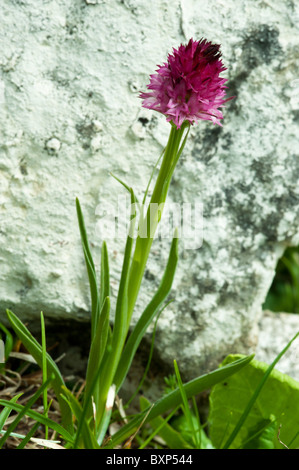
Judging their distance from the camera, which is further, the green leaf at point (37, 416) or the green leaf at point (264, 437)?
the green leaf at point (264, 437)

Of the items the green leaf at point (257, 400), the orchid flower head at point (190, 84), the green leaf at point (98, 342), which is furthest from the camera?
the green leaf at point (257, 400)

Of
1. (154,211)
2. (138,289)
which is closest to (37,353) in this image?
(138,289)

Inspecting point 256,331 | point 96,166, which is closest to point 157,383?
point 256,331

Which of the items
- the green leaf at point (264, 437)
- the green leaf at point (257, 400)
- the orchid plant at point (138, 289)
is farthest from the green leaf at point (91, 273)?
the green leaf at point (264, 437)

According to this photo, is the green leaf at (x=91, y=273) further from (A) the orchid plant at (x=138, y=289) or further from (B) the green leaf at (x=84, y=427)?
(B) the green leaf at (x=84, y=427)
